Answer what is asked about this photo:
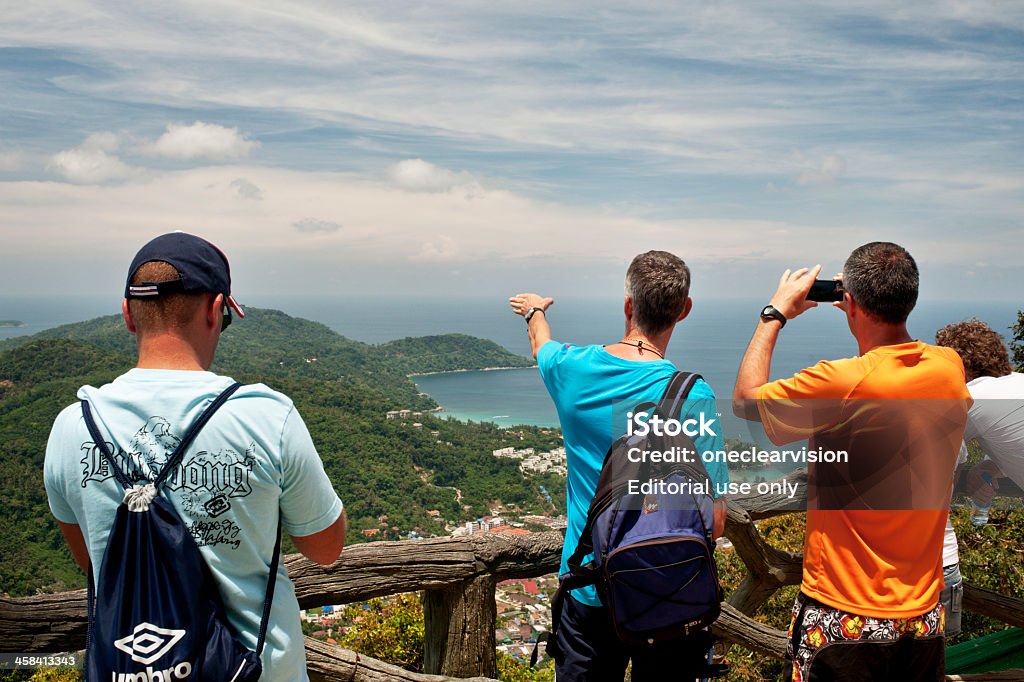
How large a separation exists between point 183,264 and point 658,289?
117 centimetres

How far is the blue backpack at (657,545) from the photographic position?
1719 mm

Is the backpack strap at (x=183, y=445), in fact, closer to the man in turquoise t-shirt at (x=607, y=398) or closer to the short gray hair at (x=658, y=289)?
the man in turquoise t-shirt at (x=607, y=398)

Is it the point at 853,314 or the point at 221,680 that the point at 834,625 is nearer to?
the point at 853,314

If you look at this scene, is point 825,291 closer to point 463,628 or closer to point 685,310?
point 685,310

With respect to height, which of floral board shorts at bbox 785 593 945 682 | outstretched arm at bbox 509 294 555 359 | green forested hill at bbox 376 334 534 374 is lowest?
green forested hill at bbox 376 334 534 374

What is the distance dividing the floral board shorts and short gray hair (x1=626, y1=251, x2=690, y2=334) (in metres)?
0.87

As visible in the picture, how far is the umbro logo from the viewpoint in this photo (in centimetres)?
129

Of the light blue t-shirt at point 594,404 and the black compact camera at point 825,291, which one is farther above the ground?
the black compact camera at point 825,291

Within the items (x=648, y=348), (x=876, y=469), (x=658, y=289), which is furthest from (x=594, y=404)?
(x=876, y=469)

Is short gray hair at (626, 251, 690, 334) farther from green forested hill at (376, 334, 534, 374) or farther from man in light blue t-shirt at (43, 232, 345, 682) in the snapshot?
green forested hill at (376, 334, 534, 374)

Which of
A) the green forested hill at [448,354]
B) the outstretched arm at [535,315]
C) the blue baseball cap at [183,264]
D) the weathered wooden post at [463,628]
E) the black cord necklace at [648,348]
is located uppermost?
the blue baseball cap at [183,264]

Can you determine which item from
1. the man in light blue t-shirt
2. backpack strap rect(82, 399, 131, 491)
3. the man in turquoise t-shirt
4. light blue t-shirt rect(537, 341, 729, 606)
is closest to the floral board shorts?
the man in turquoise t-shirt

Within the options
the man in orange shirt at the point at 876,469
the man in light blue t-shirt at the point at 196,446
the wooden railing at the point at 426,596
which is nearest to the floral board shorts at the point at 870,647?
the man in orange shirt at the point at 876,469

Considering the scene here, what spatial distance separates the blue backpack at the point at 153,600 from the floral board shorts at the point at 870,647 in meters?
1.47
